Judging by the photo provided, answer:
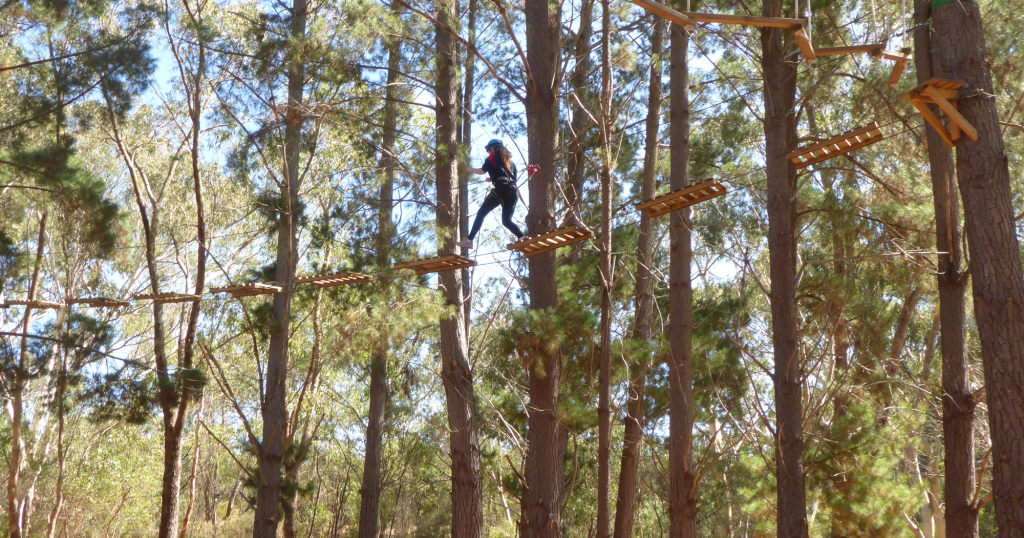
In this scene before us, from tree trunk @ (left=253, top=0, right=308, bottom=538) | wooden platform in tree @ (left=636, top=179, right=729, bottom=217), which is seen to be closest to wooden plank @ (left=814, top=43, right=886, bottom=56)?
wooden platform in tree @ (left=636, top=179, right=729, bottom=217)

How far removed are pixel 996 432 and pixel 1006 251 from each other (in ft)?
3.61

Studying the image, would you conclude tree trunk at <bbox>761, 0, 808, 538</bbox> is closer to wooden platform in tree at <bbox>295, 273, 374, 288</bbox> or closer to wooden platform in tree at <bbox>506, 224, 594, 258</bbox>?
wooden platform in tree at <bbox>506, 224, 594, 258</bbox>

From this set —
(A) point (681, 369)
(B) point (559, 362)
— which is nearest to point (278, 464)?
(B) point (559, 362)

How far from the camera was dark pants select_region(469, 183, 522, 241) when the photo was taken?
21.1 feet

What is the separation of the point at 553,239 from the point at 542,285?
1.40 m

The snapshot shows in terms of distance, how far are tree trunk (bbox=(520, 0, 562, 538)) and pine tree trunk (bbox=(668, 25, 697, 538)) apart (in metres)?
1.15

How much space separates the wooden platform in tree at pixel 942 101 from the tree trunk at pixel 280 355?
19.4 feet

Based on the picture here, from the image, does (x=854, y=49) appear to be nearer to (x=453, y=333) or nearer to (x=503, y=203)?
(x=503, y=203)

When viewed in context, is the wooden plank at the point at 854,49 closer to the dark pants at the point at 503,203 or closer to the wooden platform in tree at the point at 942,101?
the wooden platform in tree at the point at 942,101

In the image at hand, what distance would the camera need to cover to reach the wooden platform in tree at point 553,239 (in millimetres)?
5145

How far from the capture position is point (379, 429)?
11039 millimetres

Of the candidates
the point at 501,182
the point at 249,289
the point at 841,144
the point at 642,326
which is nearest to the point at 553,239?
the point at 501,182

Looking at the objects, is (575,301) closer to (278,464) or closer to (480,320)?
(278,464)

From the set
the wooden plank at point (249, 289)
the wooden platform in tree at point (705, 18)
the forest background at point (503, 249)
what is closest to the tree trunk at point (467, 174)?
the forest background at point (503, 249)
